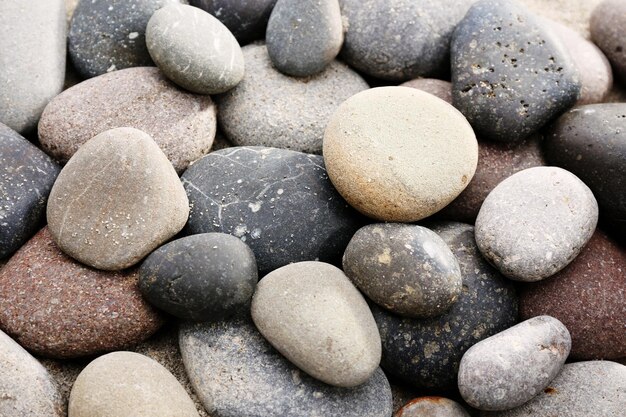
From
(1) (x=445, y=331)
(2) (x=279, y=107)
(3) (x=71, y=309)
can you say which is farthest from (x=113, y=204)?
(1) (x=445, y=331)

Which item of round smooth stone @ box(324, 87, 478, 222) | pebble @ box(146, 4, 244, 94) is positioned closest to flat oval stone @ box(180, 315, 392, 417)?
round smooth stone @ box(324, 87, 478, 222)

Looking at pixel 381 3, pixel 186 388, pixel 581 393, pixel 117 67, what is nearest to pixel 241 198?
pixel 186 388

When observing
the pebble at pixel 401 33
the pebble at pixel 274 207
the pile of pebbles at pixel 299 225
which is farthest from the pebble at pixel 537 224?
Result: the pebble at pixel 401 33

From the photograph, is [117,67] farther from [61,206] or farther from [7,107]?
[61,206]

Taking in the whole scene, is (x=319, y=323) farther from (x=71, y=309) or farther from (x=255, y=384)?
(x=71, y=309)

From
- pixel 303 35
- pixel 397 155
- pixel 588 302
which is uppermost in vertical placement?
pixel 303 35

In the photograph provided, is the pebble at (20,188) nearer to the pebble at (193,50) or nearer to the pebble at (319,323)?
the pebble at (193,50)
